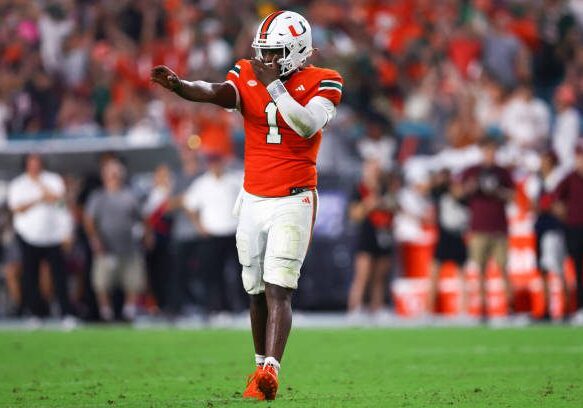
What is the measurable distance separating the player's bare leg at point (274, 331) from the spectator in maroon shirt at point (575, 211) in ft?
→ 26.9

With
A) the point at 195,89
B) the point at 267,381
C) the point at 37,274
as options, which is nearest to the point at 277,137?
the point at 195,89

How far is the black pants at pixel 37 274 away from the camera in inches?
661

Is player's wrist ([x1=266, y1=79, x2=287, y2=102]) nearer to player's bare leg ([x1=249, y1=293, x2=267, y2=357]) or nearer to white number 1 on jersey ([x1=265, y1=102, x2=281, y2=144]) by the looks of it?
white number 1 on jersey ([x1=265, y1=102, x2=281, y2=144])

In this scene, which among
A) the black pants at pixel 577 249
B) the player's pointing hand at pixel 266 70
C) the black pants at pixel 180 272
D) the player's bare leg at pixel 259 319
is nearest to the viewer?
the player's pointing hand at pixel 266 70

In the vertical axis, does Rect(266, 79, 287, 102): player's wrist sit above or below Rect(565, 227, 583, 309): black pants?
above

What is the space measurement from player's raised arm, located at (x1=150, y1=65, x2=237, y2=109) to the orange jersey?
0.08m

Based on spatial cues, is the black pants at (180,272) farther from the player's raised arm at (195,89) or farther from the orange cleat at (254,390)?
the orange cleat at (254,390)

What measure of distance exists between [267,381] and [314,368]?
2.67 metres

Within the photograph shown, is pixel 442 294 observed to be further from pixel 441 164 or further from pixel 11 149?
pixel 11 149

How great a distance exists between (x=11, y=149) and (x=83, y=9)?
16.9ft

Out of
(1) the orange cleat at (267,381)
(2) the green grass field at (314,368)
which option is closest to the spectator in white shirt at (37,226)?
(2) the green grass field at (314,368)

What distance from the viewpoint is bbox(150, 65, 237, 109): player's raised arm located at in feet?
25.4

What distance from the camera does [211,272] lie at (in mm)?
16766

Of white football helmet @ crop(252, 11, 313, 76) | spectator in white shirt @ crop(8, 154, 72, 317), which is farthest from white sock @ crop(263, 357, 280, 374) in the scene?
spectator in white shirt @ crop(8, 154, 72, 317)
